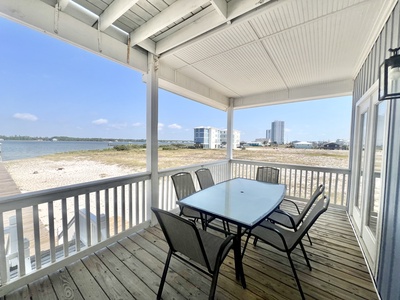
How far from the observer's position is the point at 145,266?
1.93 metres

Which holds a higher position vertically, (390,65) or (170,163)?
(390,65)

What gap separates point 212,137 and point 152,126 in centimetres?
244

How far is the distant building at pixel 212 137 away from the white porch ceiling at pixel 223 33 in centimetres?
143

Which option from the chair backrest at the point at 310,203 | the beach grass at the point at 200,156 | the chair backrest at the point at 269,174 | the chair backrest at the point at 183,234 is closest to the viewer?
the chair backrest at the point at 183,234

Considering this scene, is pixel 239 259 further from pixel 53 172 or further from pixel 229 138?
pixel 229 138

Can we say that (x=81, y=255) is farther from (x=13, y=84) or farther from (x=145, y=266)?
(x=13, y=84)

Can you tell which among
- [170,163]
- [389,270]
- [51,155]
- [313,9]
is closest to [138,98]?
[170,163]

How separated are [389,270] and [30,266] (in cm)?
339

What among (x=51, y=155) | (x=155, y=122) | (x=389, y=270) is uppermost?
(x=155, y=122)

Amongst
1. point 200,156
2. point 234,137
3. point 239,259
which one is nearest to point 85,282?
point 239,259

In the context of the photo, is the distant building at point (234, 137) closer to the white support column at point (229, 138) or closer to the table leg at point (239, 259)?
the white support column at point (229, 138)

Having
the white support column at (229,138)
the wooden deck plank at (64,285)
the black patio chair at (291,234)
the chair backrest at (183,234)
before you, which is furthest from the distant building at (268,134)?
the wooden deck plank at (64,285)

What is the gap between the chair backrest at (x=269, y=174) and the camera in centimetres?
344

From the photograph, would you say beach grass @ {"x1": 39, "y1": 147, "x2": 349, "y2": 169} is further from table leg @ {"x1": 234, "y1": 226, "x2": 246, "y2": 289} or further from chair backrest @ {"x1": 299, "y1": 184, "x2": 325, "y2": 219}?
chair backrest @ {"x1": 299, "y1": 184, "x2": 325, "y2": 219}
